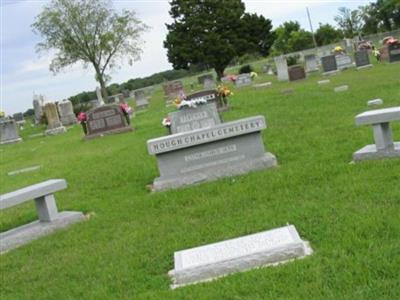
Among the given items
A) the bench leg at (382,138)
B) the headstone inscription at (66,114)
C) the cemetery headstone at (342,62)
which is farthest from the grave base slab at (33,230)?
the headstone inscription at (66,114)

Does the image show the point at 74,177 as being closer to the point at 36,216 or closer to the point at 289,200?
the point at 36,216

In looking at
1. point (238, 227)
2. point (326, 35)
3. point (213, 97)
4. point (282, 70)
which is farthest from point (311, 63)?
point (326, 35)

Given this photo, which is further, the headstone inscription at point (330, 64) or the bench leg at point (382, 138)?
the headstone inscription at point (330, 64)

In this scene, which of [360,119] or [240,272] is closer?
[240,272]

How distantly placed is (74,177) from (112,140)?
6746 millimetres

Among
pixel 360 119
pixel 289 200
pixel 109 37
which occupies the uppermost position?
pixel 109 37

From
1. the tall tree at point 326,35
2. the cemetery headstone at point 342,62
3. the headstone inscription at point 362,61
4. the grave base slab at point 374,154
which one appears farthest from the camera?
the tall tree at point 326,35

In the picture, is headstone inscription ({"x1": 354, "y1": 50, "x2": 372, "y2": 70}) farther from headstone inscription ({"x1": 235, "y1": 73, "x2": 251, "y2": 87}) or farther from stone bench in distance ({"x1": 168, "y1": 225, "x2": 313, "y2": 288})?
stone bench in distance ({"x1": 168, "y1": 225, "x2": 313, "y2": 288})

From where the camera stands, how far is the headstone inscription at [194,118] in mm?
9617

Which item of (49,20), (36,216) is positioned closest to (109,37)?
(49,20)

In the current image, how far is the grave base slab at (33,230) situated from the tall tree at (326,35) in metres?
77.8

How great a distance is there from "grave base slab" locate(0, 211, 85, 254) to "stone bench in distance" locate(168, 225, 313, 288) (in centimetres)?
296

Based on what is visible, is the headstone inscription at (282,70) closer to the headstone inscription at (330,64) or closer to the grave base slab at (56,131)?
the headstone inscription at (330,64)

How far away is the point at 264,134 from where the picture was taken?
37.4ft
